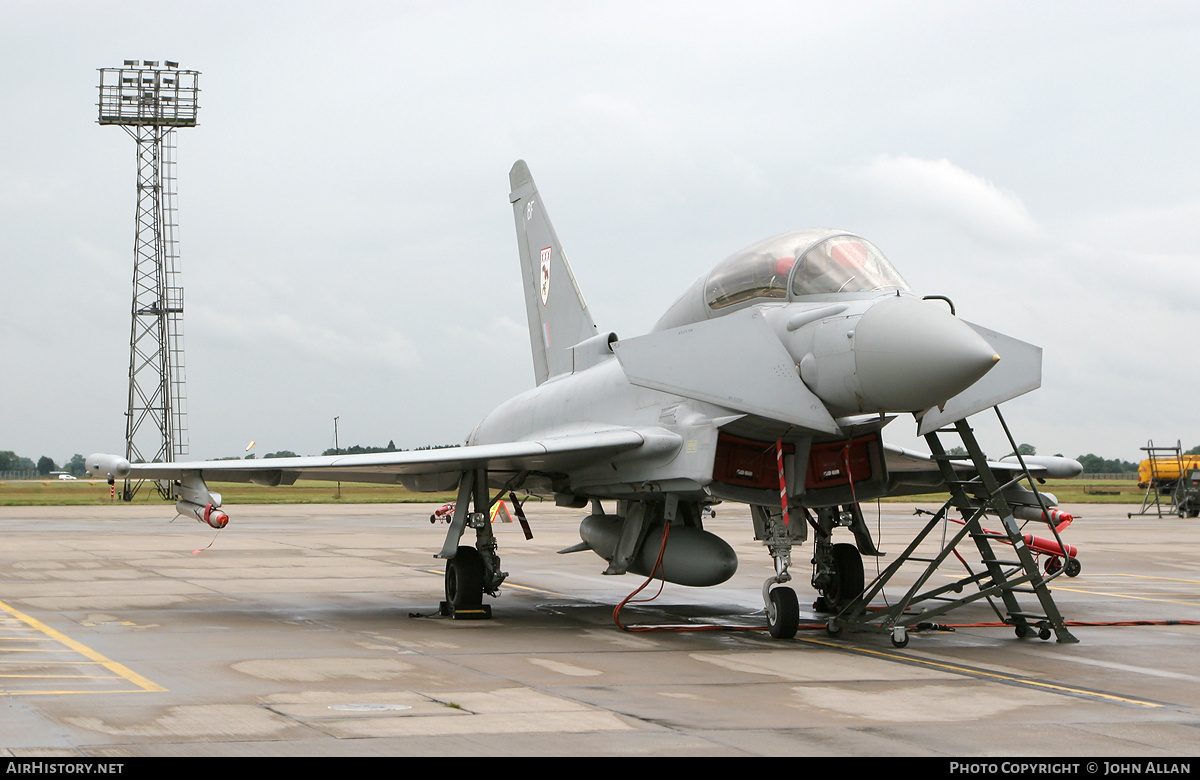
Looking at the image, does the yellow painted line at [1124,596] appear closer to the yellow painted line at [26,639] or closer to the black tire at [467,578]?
the black tire at [467,578]

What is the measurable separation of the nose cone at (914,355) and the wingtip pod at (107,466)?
294 inches

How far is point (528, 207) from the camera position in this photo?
54.2 ft

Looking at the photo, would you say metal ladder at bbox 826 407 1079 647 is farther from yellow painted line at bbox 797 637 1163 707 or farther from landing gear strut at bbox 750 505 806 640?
landing gear strut at bbox 750 505 806 640

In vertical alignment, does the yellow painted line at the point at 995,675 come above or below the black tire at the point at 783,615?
below

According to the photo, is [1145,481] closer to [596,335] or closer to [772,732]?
[596,335]

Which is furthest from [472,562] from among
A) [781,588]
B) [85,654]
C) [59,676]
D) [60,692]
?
[60,692]

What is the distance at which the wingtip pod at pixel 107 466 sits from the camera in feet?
39.0

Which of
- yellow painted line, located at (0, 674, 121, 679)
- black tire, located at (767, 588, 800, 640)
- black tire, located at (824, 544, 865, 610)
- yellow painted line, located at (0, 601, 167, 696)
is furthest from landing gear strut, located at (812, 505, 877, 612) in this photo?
yellow painted line, located at (0, 674, 121, 679)

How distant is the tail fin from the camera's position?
1504 centimetres

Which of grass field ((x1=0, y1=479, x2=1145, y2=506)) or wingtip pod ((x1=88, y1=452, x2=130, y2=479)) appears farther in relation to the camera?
grass field ((x1=0, y1=479, x2=1145, y2=506))

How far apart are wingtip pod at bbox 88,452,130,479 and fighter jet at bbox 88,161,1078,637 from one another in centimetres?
3

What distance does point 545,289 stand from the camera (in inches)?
627

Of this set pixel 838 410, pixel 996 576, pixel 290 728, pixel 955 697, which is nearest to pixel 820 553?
pixel 996 576

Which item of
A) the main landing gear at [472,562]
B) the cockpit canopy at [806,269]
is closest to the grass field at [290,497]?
the main landing gear at [472,562]
